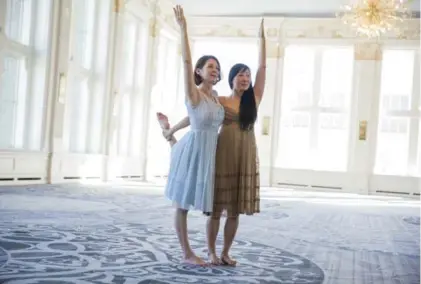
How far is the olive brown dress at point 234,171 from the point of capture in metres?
3.50

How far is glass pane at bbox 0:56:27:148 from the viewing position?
9.62 metres

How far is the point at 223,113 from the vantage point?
3.54 m

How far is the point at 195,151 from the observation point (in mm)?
3475

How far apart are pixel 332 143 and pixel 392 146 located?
1.66 metres

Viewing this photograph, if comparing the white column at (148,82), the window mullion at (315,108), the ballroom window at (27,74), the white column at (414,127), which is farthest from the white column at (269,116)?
the ballroom window at (27,74)

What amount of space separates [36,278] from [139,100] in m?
11.7

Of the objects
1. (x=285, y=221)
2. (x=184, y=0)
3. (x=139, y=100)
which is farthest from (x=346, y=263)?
(x=184, y=0)

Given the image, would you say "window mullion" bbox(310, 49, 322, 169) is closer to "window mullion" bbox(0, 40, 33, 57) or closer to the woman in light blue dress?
"window mullion" bbox(0, 40, 33, 57)

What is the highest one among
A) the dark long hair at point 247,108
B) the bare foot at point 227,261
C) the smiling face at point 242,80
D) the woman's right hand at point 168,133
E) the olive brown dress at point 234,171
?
the smiling face at point 242,80

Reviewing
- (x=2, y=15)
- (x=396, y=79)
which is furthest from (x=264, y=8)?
(x=2, y=15)

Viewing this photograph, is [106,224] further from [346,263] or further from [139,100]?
[139,100]

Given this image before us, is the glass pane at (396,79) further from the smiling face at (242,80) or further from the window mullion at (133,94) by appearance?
the smiling face at (242,80)

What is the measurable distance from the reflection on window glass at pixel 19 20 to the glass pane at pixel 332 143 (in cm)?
909

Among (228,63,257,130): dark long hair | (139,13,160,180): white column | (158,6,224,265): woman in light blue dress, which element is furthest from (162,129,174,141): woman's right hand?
(139,13,160,180): white column
